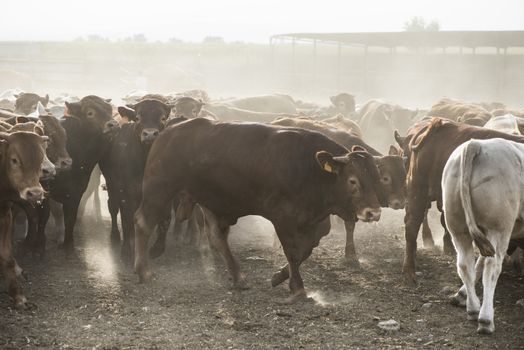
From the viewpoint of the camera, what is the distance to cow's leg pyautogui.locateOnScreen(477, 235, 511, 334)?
5766mm

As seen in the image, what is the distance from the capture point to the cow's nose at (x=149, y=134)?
805 centimetres

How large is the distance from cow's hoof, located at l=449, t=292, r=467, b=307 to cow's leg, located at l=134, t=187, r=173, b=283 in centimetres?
271

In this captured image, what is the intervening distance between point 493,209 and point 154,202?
3175 millimetres

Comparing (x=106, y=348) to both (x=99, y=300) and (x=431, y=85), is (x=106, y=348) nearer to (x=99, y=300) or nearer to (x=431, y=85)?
(x=99, y=300)

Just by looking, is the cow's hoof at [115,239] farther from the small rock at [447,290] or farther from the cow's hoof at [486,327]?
the cow's hoof at [486,327]

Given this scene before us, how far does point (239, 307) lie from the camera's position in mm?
6645

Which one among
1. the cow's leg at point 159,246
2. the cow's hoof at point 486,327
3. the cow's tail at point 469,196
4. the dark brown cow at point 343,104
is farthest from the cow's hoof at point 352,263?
the dark brown cow at point 343,104

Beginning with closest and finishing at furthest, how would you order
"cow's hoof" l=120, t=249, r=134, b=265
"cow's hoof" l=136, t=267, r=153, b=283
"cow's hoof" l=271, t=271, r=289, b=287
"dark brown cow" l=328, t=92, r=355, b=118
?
"cow's hoof" l=271, t=271, r=289, b=287 → "cow's hoof" l=136, t=267, r=153, b=283 → "cow's hoof" l=120, t=249, r=134, b=265 → "dark brown cow" l=328, t=92, r=355, b=118

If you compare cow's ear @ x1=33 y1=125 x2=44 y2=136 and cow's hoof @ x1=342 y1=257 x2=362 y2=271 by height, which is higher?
cow's ear @ x1=33 y1=125 x2=44 y2=136

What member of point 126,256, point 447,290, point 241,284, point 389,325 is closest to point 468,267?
point 389,325

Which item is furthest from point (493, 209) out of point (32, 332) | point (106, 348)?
point (32, 332)

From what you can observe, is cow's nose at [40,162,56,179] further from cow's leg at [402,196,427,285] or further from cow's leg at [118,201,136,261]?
cow's leg at [402,196,427,285]

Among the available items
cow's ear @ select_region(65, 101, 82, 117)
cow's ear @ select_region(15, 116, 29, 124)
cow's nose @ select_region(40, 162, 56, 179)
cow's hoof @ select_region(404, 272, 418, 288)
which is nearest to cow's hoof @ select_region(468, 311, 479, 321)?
cow's hoof @ select_region(404, 272, 418, 288)

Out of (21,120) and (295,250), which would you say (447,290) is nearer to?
(295,250)
